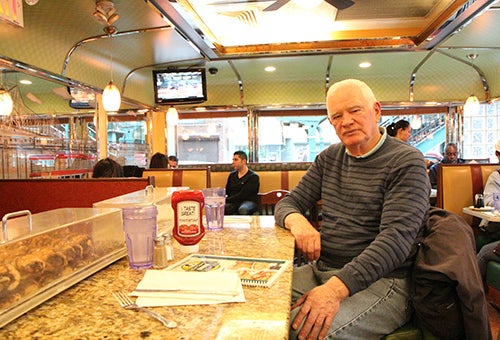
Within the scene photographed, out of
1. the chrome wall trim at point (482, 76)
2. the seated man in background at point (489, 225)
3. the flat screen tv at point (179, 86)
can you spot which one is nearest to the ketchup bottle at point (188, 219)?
the seated man in background at point (489, 225)

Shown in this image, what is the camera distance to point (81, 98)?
18.5ft

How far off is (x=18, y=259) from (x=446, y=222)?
134 centimetres

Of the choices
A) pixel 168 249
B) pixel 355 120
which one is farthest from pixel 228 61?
pixel 168 249

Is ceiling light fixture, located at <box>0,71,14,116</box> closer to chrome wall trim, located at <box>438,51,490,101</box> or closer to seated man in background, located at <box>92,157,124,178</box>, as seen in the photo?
seated man in background, located at <box>92,157,124,178</box>

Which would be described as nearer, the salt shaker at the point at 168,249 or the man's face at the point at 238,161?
the salt shaker at the point at 168,249

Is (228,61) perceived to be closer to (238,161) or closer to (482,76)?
(238,161)

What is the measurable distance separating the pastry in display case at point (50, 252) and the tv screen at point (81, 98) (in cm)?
468

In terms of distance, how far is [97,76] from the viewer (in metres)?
5.67

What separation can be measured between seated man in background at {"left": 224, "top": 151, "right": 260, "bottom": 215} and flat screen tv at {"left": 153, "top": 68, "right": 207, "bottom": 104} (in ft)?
5.85

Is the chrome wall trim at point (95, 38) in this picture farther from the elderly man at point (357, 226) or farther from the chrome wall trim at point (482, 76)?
the chrome wall trim at point (482, 76)

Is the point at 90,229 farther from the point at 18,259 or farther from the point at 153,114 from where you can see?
the point at 153,114

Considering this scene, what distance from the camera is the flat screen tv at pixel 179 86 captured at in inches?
254

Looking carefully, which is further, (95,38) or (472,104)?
(472,104)

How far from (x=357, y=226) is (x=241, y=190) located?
359cm
